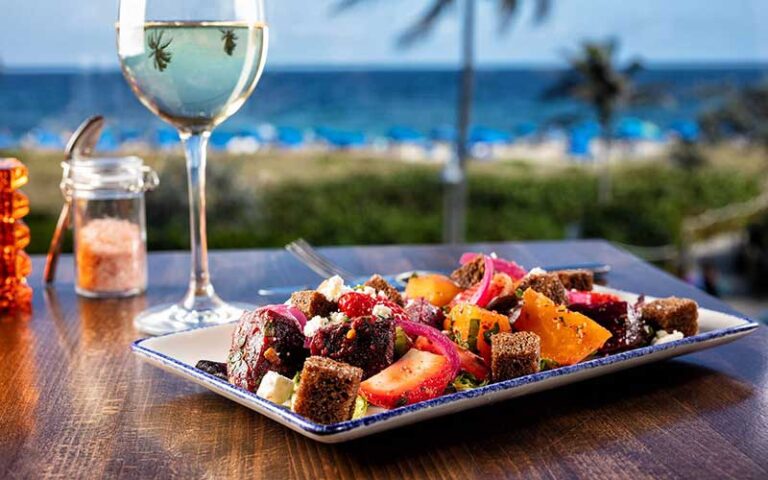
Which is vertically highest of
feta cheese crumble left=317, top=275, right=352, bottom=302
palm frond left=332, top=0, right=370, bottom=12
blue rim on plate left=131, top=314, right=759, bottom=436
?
palm frond left=332, top=0, right=370, bottom=12

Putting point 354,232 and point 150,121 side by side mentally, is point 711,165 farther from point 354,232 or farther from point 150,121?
point 150,121

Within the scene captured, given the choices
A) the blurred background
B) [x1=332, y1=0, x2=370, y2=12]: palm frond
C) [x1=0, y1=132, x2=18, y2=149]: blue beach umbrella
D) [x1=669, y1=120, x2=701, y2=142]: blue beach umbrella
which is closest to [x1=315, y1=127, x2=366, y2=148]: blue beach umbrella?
the blurred background

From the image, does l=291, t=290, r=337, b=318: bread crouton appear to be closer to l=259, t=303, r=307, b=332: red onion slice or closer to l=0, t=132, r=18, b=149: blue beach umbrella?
l=259, t=303, r=307, b=332: red onion slice

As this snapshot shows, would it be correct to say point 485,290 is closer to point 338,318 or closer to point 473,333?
point 473,333

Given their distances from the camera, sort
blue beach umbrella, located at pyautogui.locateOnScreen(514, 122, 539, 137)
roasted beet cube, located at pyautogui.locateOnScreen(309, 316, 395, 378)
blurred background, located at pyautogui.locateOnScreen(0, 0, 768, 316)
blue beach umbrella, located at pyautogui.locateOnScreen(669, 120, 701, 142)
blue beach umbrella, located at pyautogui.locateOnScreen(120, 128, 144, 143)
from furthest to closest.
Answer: blue beach umbrella, located at pyautogui.locateOnScreen(514, 122, 539, 137), blue beach umbrella, located at pyautogui.locateOnScreen(669, 120, 701, 142), blurred background, located at pyautogui.locateOnScreen(0, 0, 768, 316), blue beach umbrella, located at pyautogui.locateOnScreen(120, 128, 144, 143), roasted beet cube, located at pyautogui.locateOnScreen(309, 316, 395, 378)

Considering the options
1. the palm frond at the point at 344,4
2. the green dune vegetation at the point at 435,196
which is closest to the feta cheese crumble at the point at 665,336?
the green dune vegetation at the point at 435,196

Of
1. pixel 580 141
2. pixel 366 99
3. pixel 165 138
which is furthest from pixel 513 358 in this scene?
pixel 366 99

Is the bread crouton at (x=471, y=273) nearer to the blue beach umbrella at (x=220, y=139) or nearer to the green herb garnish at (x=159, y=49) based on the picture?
the green herb garnish at (x=159, y=49)
